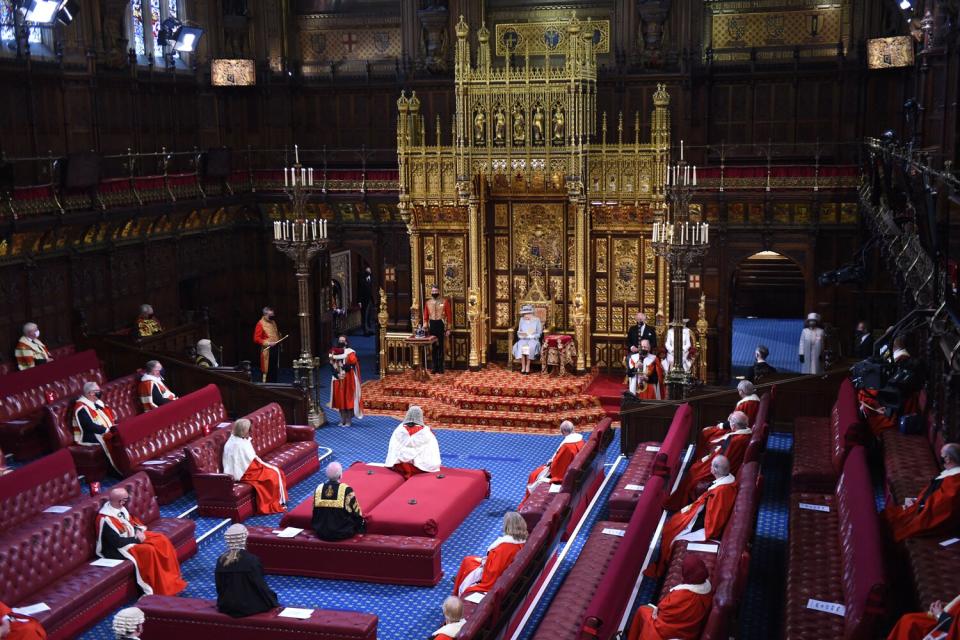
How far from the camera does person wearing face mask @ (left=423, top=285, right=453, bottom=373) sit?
21062 millimetres

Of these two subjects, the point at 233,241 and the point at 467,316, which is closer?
the point at 467,316

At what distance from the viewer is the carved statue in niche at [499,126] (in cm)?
2027

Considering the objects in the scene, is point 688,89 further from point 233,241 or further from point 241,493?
point 241,493

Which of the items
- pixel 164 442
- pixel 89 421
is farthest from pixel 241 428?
pixel 89 421

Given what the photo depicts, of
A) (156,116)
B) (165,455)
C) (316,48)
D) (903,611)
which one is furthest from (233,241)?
(903,611)

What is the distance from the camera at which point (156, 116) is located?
71.9 feet

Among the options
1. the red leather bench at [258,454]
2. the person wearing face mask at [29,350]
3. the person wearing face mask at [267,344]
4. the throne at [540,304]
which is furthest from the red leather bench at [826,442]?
the person wearing face mask at [29,350]

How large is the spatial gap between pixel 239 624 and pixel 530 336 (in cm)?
1158

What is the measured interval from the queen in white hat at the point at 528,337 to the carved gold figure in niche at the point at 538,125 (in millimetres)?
3179

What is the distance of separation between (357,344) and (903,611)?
17854mm

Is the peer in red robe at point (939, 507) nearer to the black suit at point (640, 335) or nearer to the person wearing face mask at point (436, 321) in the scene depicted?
the black suit at point (640, 335)

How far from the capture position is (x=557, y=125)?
20.1 m

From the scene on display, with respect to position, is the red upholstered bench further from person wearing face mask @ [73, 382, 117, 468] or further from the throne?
the throne

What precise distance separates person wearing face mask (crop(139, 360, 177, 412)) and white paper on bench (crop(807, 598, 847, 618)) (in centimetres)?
1082
